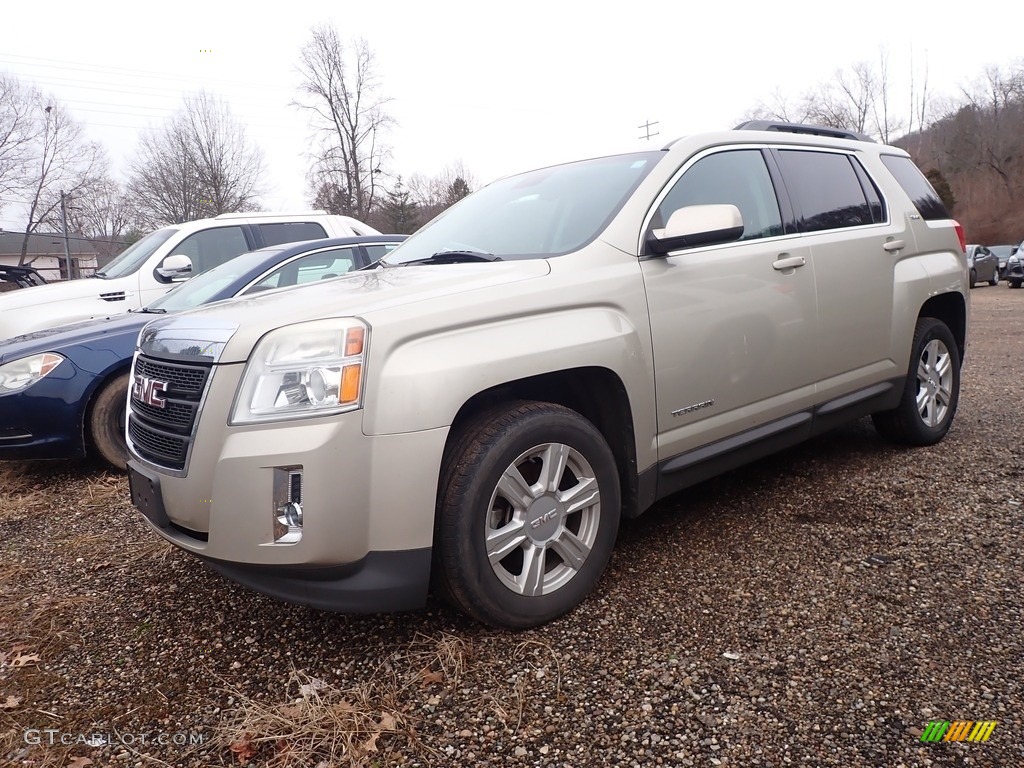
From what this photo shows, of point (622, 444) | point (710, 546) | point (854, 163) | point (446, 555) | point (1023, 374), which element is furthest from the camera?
point (1023, 374)

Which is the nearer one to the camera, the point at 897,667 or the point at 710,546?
the point at 897,667

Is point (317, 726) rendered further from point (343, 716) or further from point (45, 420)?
point (45, 420)

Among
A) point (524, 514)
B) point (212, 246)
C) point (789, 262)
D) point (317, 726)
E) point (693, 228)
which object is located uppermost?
point (212, 246)

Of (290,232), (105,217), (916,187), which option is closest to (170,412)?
(916,187)

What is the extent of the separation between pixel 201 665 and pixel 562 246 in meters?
1.99

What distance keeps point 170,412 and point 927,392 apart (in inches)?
164

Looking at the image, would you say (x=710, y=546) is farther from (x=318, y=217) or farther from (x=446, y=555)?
(x=318, y=217)

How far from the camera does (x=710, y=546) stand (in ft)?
10.1

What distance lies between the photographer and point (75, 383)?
440 centimetres

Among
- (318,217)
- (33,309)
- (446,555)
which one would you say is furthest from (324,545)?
(318,217)

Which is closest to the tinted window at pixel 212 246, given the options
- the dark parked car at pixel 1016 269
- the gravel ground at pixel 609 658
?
the gravel ground at pixel 609 658

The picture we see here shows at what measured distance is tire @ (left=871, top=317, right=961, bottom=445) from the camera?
4145 mm

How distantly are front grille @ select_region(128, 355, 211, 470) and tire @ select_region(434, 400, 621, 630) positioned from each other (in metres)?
0.83

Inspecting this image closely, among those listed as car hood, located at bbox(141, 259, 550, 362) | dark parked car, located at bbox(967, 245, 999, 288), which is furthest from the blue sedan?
dark parked car, located at bbox(967, 245, 999, 288)
